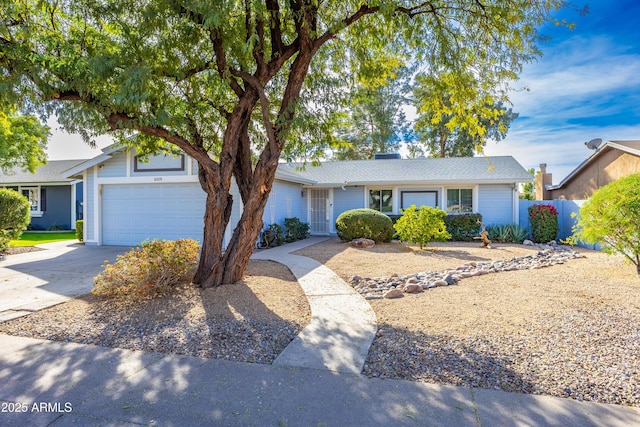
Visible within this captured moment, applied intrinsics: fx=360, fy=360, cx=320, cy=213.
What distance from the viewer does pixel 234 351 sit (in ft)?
12.6

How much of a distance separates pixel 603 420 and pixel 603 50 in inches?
324

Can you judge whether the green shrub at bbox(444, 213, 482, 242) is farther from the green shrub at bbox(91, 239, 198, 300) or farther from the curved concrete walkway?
the green shrub at bbox(91, 239, 198, 300)

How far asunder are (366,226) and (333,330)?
29.6 feet

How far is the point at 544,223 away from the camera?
13.9m

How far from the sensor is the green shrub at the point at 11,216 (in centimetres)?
1153

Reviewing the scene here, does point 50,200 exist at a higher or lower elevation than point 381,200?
higher

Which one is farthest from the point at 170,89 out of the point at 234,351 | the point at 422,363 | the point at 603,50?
the point at 603,50

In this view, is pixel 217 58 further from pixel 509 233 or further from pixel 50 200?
pixel 50 200

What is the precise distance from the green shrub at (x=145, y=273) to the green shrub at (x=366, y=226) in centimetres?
784

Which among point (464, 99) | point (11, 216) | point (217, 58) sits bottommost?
point (11, 216)

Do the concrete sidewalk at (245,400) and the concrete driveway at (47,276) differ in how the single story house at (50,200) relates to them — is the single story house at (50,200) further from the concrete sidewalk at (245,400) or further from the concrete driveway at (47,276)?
the concrete sidewalk at (245,400)

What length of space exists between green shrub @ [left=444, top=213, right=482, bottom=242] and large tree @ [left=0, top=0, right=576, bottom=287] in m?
8.70

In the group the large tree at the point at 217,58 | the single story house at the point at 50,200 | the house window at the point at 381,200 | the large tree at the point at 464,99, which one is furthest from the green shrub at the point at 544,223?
the single story house at the point at 50,200

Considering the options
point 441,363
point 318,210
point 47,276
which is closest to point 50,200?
point 318,210
